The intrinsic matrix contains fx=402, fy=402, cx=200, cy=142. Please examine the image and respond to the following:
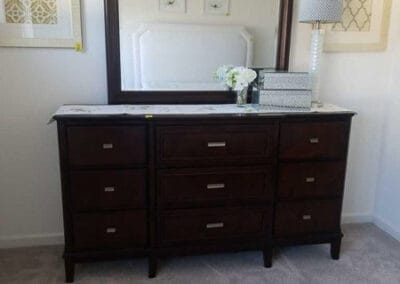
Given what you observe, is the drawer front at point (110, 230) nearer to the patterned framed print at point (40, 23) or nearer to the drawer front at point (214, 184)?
the drawer front at point (214, 184)

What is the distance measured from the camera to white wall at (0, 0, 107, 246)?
2.42 meters

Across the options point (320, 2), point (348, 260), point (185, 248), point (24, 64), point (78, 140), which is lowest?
point (348, 260)

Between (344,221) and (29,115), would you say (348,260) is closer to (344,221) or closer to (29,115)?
(344,221)

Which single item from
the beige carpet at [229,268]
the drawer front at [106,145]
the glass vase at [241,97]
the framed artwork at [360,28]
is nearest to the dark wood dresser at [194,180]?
the drawer front at [106,145]

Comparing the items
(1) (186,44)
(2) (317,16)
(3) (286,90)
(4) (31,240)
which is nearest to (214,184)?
(3) (286,90)

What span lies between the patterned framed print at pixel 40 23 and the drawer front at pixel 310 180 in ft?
4.87

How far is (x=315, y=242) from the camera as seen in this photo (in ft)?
8.30

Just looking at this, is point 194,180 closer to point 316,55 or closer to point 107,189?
point 107,189

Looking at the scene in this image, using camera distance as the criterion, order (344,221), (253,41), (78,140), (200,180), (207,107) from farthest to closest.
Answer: (344,221), (253,41), (207,107), (200,180), (78,140)

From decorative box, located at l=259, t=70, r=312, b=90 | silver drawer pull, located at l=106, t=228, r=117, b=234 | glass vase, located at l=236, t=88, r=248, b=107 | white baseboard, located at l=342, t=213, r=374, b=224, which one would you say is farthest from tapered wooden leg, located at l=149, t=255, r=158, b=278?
white baseboard, located at l=342, t=213, r=374, b=224

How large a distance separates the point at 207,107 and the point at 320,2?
90 centimetres

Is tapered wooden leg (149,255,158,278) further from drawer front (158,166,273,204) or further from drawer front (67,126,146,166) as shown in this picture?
drawer front (67,126,146,166)

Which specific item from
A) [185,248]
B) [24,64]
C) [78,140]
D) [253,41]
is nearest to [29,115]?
[24,64]

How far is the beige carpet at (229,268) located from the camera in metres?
2.35
